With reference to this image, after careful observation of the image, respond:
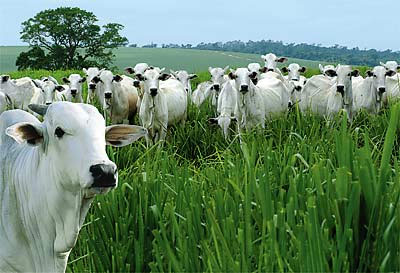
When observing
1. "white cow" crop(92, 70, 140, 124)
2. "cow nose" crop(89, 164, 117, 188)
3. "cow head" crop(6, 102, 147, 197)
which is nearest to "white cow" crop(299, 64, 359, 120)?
"white cow" crop(92, 70, 140, 124)

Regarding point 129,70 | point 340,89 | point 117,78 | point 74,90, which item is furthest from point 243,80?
point 74,90

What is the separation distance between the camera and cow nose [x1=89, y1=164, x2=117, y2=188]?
2803 millimetres

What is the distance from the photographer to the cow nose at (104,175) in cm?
280

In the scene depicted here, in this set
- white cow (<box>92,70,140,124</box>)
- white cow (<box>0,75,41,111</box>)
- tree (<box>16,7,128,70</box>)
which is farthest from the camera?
tree (<box>16,7,128,70</box>)

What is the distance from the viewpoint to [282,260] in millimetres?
3078

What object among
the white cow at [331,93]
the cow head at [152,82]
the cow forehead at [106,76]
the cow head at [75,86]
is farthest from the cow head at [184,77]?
the cow head at [152,82]

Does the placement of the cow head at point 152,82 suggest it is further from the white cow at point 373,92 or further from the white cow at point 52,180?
the white cow at point 52,180

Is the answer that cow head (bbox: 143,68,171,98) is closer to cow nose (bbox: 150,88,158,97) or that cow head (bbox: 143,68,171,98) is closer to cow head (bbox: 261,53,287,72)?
cow nose (bbox: 150,88,158,97)

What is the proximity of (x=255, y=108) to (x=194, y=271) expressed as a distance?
6.54m

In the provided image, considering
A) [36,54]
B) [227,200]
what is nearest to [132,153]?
[227,200]

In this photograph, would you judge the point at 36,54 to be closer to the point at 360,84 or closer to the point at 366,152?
the point at 360,84

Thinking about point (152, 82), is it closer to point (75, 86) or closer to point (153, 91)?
point (153, 91)

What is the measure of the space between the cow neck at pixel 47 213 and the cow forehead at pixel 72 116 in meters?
0.20

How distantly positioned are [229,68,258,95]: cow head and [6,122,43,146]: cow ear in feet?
21.9
